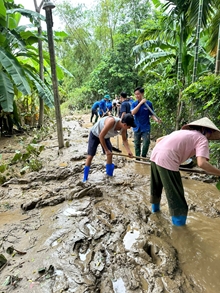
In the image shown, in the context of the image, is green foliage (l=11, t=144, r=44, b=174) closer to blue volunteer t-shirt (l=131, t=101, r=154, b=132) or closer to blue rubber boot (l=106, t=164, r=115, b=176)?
blue rubber boot (l=106, t=164, r=115, b=176)

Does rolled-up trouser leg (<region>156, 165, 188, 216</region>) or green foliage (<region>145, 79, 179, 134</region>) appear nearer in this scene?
rolled-up trouser leg (<region>156, 165, 188, 216</region>)

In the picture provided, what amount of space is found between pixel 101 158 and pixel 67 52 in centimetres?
2102

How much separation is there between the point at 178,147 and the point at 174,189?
1.64ft

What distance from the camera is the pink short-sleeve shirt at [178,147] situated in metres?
2.40

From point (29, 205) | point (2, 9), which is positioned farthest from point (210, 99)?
point (2, 9)

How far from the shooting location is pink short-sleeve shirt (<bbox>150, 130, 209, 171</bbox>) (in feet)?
7.88

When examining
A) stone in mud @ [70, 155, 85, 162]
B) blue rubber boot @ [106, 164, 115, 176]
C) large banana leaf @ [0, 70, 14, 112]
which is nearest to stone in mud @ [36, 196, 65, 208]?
blue rubber boot @ [106, 164, 115, 176]

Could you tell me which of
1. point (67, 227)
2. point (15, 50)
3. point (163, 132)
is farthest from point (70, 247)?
point (15, 50)

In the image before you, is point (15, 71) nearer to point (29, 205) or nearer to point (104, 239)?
point (29, 205)

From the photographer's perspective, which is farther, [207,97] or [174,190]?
[207,97]

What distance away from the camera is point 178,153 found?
2527 millimetres

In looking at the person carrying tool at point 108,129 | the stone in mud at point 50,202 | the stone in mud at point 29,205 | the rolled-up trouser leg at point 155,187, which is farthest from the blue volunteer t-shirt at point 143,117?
the stone in mud at point 29,205

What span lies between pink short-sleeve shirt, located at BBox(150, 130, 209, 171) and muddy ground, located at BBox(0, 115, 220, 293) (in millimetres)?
848

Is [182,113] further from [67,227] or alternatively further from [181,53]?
[67,227]
